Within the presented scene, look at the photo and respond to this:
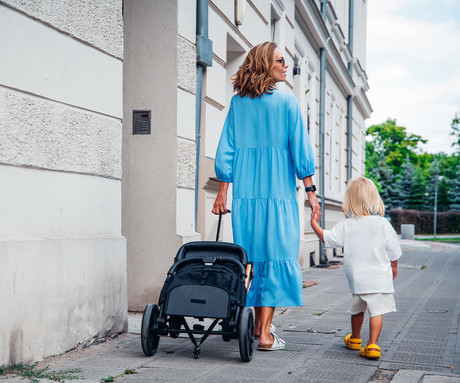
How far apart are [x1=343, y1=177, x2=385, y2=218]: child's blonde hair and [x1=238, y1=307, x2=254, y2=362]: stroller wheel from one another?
1098mm

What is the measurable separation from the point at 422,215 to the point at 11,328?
60343 millimetres

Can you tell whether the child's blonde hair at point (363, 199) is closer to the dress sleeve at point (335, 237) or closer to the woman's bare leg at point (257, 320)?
the dress sleeve at point (335, 237)

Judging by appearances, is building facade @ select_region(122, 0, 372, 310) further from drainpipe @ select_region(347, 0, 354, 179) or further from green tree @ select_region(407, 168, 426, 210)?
green tree @ select_region(407, 168, 426, 210)

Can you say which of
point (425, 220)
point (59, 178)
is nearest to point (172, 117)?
point (59, 178)

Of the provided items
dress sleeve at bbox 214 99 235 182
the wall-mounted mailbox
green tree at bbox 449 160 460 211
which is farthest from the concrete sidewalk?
green tree at bbox 449 160 460 211

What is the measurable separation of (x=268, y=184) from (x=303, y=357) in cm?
118

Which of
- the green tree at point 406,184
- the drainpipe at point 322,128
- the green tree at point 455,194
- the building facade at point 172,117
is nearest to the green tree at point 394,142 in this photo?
the green tree at point 406,184

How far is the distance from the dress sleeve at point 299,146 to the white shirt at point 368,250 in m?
0.46

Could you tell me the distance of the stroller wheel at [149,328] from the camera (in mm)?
4051

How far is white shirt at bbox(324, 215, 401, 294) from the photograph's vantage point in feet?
14.7

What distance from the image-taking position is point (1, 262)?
11.8 feet

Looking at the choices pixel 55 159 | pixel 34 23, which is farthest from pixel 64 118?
pixel 34 23

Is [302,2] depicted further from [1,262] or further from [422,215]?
[422,215]

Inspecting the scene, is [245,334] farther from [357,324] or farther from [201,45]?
[201,45]
